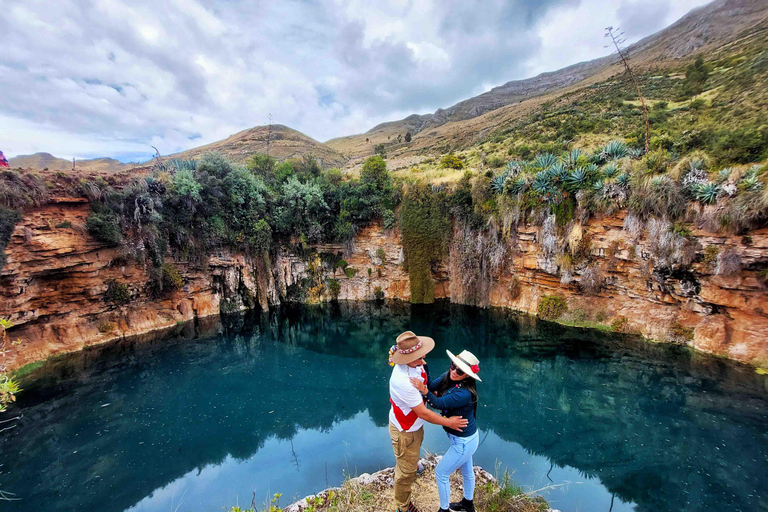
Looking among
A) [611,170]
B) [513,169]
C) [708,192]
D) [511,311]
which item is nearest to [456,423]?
[708,192]

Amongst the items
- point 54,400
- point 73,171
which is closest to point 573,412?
point 54,400

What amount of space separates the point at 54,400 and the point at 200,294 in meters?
7.36

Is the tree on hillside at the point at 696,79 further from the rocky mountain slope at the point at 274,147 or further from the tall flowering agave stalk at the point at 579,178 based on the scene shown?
the rocky mountain slope at the point at 274,147

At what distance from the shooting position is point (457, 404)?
2924 millimetres

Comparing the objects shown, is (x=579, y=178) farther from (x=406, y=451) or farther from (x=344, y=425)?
(x=406, y=451)

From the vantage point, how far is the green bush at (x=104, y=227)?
1144 centimetres

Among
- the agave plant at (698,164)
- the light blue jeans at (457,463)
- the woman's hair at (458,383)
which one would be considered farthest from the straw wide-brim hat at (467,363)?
the agave plant at (698,164)

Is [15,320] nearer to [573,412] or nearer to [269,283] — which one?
[269,283]

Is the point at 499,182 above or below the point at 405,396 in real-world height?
above

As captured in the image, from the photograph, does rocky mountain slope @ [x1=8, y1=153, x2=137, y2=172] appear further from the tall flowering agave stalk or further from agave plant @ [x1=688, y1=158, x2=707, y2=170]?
agave plant @ [x1=688, y1=158, x2=707, y2=170]

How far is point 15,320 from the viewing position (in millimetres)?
10422

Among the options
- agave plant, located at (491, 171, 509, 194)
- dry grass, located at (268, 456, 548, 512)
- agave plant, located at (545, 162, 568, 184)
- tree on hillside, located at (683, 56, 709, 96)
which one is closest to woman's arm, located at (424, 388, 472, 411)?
dry grass, located at (268, 456, 548, 512)

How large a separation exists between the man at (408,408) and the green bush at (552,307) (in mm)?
12190

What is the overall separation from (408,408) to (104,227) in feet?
45.7
